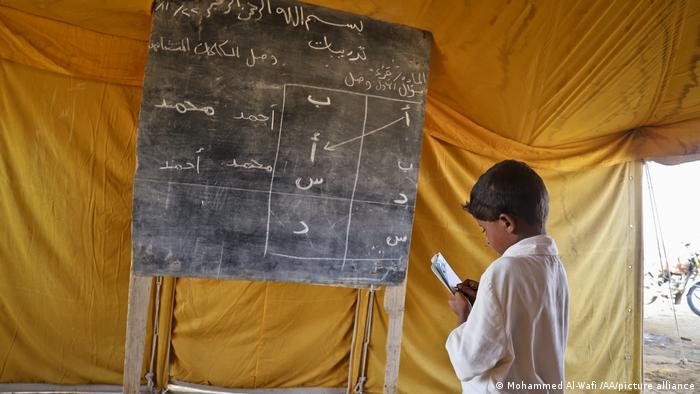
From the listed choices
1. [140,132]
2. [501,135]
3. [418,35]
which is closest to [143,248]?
[140,132]

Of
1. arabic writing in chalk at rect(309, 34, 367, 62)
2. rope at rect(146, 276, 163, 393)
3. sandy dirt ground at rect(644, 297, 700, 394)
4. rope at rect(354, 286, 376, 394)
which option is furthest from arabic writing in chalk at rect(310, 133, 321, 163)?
sandy dirt ground at rect(644, 297, 700, 394)

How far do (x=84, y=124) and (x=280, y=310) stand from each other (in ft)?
5.80

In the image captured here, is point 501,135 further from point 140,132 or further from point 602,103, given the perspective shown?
point 140,132

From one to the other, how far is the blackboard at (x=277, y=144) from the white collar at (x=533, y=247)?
97cm

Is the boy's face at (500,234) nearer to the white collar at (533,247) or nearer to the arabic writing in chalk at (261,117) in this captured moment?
the white collar at (533,247)

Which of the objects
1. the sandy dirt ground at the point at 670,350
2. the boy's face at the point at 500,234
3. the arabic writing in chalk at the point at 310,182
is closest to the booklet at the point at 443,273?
the boy's face at the point at 500,234

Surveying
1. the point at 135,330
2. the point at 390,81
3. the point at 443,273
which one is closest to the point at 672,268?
the point at 390,81

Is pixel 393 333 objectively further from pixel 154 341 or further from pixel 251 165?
pixel 154 341

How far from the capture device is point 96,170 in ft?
8.86

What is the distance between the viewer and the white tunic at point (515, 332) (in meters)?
1.12

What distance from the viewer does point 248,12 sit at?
6.64ft

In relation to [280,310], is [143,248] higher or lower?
higher

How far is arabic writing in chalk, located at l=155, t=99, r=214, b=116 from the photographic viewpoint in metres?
1.89

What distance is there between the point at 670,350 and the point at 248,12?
8.00 m
